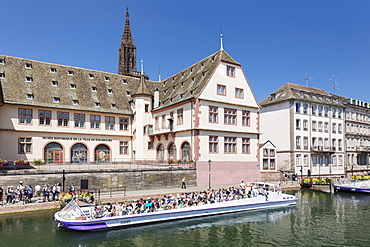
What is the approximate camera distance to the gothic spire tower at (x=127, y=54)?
8888cm

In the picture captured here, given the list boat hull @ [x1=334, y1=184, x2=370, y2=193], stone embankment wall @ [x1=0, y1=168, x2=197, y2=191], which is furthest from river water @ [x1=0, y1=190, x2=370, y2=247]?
boat hull @ [x1=334, y1=184, x2=370, y2=193]

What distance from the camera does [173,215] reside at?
23.2 m

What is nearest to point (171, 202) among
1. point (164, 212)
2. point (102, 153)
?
point (164, 212)

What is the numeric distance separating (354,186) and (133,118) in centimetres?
3198

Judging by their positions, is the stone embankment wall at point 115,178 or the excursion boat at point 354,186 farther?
the excursion boat at point 354,186

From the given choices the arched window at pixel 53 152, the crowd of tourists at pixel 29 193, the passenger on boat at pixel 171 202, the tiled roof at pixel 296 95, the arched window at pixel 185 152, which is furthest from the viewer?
the tiled roof at pixel 296 95

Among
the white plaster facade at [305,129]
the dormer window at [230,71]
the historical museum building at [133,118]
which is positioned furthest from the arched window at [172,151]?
the white plaster facade at [305,129]

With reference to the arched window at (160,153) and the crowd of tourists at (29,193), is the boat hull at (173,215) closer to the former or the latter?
the crowd of tourists at (29,193)

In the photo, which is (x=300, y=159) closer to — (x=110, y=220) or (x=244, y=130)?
(x=244, y=130)

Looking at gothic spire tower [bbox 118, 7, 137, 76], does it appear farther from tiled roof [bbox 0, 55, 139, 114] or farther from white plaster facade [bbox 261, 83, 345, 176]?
white plaster facade [bbox 261, 83, 345, 176]

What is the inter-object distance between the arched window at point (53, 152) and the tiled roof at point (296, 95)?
1382 inches

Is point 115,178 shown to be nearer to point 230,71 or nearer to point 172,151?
point 172,151

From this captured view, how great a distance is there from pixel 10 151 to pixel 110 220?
2253 cm

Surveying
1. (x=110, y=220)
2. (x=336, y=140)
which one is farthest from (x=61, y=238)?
(x=336, y=140)
